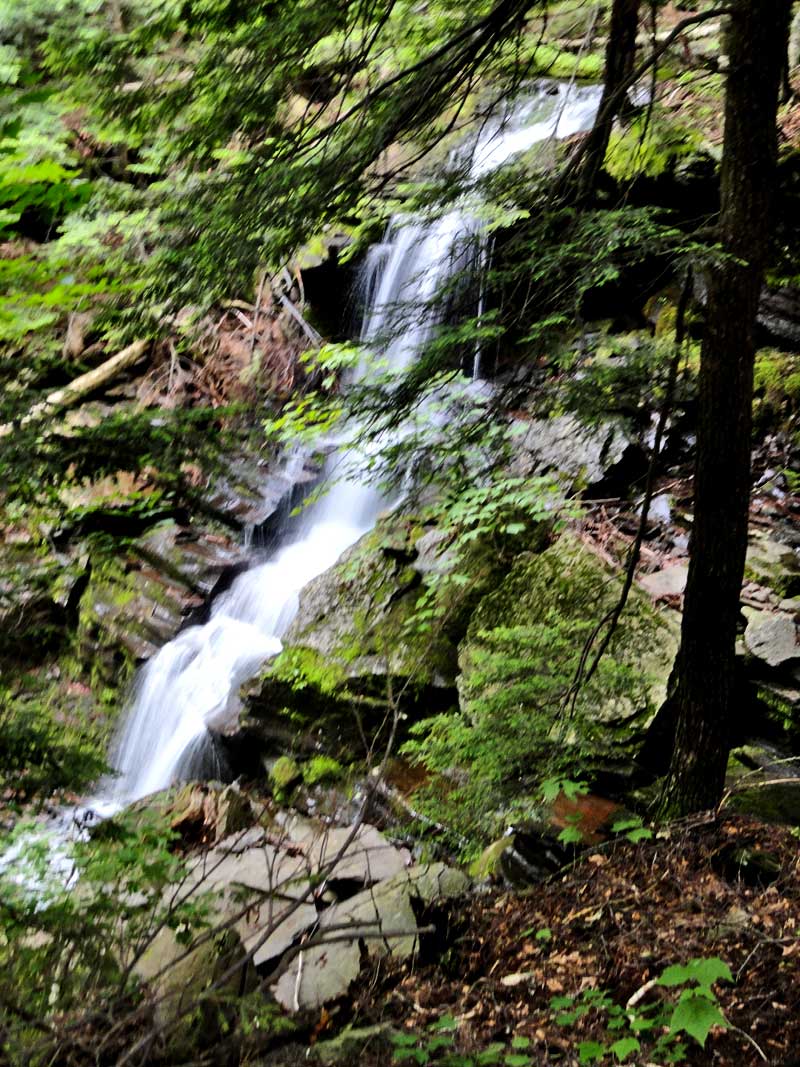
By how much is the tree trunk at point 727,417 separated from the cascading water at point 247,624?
12.9ft

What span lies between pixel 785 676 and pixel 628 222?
353 cm

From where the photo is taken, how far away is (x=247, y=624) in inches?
379

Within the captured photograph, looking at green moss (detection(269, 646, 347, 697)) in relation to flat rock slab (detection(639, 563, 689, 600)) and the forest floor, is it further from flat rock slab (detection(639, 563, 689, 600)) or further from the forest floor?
the forest floor

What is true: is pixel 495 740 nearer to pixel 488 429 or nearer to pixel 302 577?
pixel 488 429

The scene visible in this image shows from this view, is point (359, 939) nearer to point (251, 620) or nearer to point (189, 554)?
point (251, 620)

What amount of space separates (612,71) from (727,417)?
6.77 ft

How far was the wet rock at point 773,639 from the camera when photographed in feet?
17.8

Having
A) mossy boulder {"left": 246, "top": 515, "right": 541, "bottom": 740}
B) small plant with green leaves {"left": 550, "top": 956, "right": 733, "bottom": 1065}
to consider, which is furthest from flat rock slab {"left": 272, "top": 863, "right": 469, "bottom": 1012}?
mossy boulder {"left": 246, "top": 515, "right": 541, "bottom": 740}

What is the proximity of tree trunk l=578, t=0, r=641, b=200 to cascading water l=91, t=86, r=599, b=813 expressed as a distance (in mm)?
3160

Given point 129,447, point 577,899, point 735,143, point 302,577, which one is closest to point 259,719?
point 302,577

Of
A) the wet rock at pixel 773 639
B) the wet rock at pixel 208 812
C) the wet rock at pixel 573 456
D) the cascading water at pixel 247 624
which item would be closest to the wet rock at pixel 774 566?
the wet rock at pixel 773 639

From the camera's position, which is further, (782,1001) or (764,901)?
(764,901)

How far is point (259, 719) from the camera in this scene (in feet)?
25.4

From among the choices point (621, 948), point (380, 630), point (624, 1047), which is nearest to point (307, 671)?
point (380, 630)
